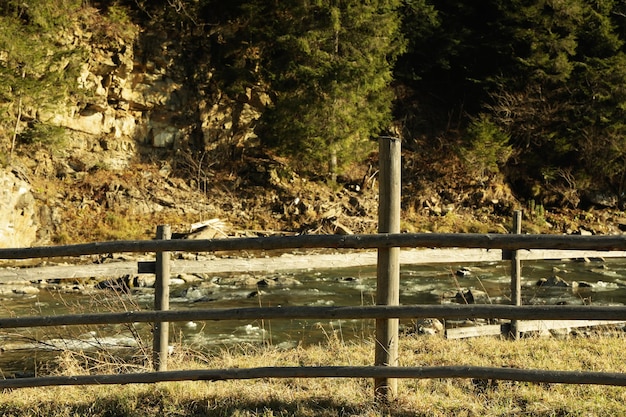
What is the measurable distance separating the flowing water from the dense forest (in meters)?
8.21

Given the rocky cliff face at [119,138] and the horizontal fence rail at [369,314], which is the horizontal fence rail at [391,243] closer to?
the horizontal fence rail at [369,314]

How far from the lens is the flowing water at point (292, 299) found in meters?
8.65

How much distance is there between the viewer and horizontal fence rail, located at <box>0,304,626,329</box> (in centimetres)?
462

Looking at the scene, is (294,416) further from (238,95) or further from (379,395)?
(238,95)

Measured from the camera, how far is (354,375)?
15.6ft

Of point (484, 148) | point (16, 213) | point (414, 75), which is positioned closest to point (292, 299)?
point (16, 213)

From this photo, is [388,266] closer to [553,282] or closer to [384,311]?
[384,311]

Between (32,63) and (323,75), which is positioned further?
(323,75)

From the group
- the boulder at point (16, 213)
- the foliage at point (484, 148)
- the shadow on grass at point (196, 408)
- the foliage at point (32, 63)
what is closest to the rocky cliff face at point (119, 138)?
the boulder at point (16, 213)

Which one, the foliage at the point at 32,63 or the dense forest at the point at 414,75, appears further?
the dense forest at the point at 414,75

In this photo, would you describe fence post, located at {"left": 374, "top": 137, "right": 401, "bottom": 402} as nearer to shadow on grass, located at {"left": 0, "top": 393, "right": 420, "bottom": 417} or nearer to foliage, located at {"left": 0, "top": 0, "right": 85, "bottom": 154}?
shadow on grass, located at {"left": 0, "top": 393, "right": 420, "bottom": 417}

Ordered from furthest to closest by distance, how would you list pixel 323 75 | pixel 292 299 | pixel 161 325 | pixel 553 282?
pixel 323 75 < pixel 553 282 < pixel 292 299 < pixel 161 325

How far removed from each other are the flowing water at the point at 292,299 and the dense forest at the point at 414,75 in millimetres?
8207

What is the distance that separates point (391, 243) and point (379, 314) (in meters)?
0.51
